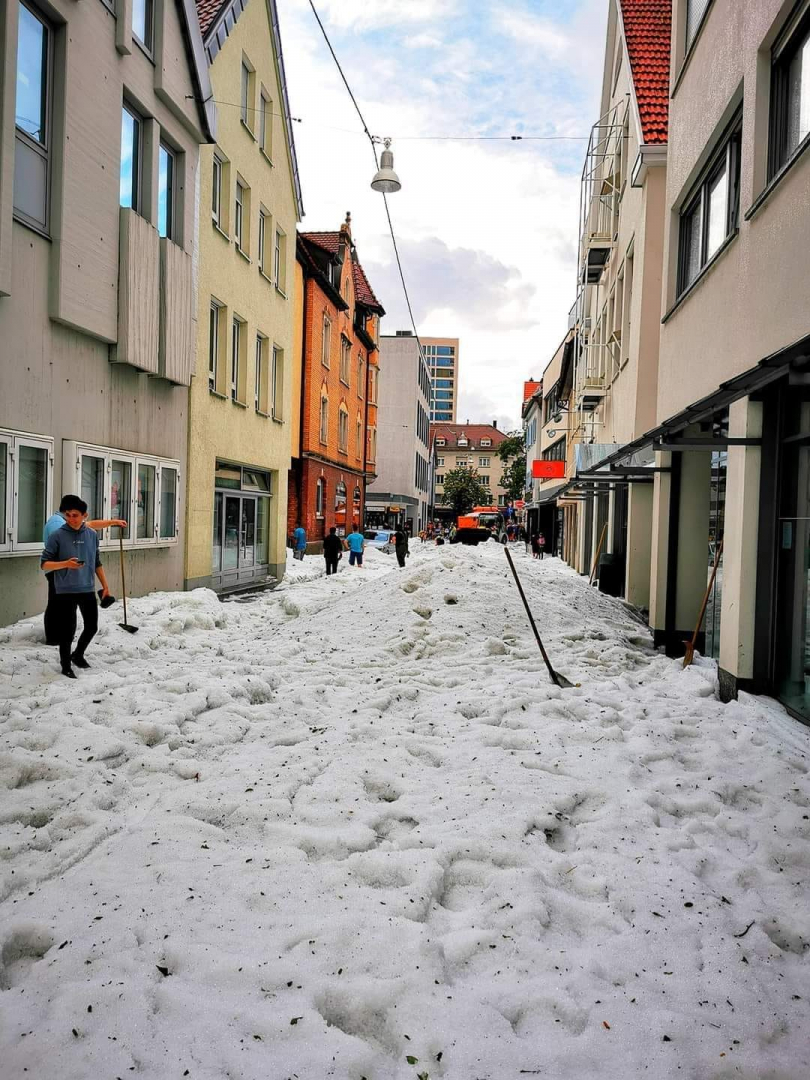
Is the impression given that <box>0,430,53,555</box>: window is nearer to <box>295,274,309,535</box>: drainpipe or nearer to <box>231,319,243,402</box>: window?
<box>231,319,243,402</box>: window

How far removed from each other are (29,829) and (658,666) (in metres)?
6.65

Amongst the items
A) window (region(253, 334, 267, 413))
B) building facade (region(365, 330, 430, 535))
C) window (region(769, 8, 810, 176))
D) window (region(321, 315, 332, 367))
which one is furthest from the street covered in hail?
building facade (region(365, 330, 430, 535))

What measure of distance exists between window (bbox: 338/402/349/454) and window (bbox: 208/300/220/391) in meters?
16.4

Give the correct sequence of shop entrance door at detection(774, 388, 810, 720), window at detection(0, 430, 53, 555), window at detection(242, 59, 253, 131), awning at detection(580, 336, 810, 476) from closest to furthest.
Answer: awning at detection(580, 336, 810, 476) < shop entrance door at detection(774, 388, 810, 720) < window at detection(0, 430, 53, 555) < window at detection(242, 59, 253, 131)

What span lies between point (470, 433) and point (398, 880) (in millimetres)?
124564

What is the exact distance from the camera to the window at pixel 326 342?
2973 centimetres

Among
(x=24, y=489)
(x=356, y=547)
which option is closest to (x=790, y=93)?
(x=24, y=489)

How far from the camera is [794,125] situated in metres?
6.27

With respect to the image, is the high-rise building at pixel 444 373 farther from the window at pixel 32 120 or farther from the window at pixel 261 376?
the window at pixel 32 120

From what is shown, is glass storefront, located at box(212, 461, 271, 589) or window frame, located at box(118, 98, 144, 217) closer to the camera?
window frame, located at box(118, 98, 144, 217)

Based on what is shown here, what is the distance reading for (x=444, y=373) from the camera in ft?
520

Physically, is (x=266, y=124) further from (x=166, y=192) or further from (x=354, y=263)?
(x=354, y=263)

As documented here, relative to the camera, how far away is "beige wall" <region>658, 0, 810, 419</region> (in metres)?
5.84

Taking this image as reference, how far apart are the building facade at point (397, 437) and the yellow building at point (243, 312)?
37836 mm
